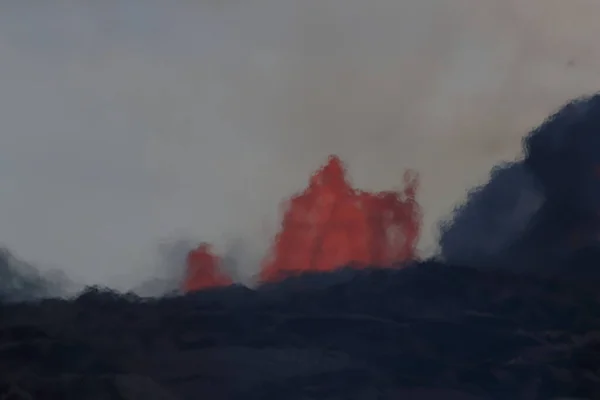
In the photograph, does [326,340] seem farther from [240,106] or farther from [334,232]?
[240,106]

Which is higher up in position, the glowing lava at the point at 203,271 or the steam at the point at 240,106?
the steam at the point at 240,106

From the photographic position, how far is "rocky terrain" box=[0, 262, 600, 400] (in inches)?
82.5

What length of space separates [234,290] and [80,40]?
31.4 inches

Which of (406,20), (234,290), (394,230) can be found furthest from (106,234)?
(406,20)

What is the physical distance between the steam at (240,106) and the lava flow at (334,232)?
37mm

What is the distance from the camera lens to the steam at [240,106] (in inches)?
87.3

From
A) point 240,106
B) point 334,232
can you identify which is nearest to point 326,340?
point 334,232

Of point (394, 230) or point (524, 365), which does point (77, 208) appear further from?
point (524, 365)

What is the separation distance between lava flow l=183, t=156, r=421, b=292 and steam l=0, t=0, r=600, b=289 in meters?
0.04

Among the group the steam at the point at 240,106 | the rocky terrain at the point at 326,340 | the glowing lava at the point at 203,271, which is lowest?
the rocky terrain at the point at 326,340

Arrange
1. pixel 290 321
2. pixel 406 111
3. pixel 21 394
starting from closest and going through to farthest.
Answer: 1. pixel 21 394
2. pixel 290 321
3. pixel 406 111

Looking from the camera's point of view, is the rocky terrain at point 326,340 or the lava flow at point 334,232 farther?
the lava flow at point 334,232

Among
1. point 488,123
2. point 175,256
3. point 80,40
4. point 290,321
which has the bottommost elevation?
point 290,321

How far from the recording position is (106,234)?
2.20 metres
